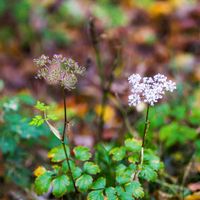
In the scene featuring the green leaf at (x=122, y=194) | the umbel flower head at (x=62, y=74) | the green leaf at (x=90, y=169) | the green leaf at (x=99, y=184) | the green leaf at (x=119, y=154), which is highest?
the umbel flower head at (x=62, y=74)

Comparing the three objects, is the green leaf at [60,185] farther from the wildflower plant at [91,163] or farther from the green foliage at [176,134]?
the green foliage at [176,134]

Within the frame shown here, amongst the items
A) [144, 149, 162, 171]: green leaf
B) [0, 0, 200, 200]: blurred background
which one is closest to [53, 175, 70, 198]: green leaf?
[144, 149, 162, 171]: green leaf

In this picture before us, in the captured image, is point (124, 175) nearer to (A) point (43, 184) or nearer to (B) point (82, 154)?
(B) point (82, 154)

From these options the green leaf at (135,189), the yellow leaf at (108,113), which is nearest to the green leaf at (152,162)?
the green leaf at (135,189)

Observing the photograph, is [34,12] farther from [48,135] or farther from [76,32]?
[48,135]

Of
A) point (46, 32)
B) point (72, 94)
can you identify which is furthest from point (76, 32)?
point (72, 94)

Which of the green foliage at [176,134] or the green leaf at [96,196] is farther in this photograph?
the green foliage at [176,134]
